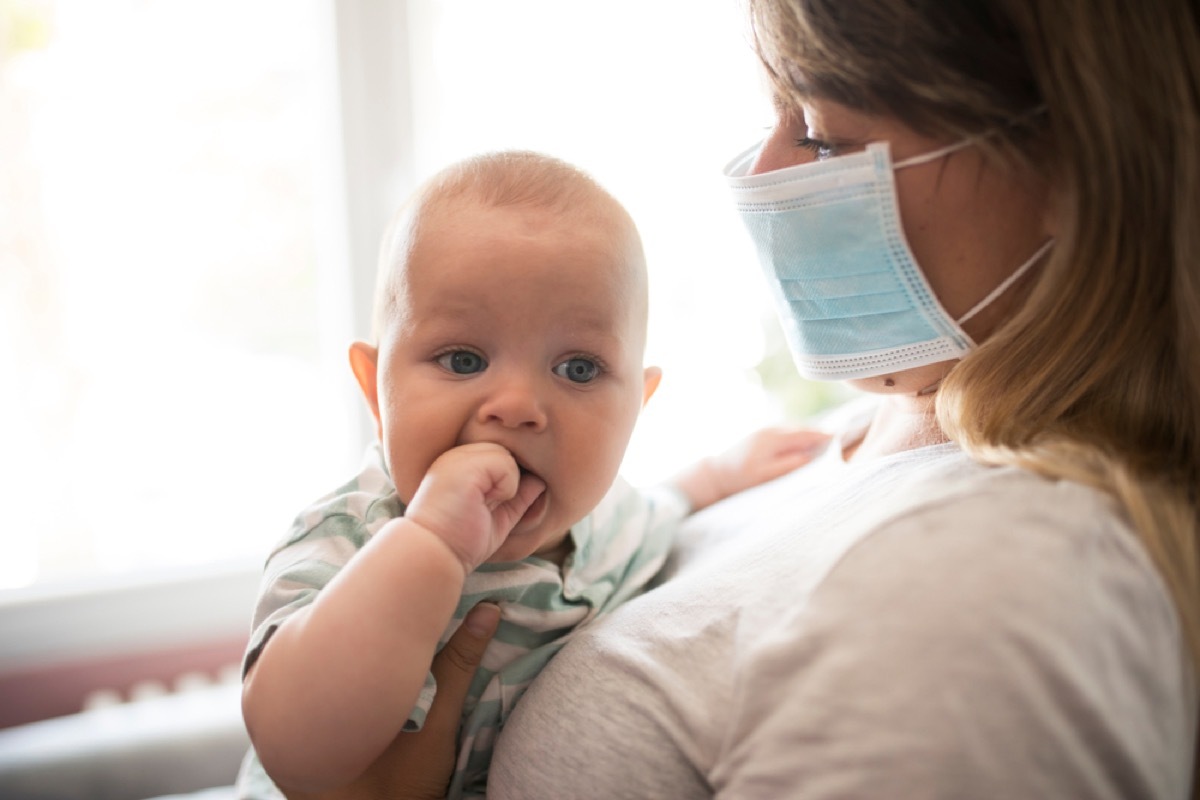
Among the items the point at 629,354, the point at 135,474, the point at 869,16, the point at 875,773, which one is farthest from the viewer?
the point at 135,474

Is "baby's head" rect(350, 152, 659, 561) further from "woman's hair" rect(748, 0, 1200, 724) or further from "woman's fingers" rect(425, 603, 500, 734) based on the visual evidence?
"woman's hair" rect(748, 0, 1200, 724)

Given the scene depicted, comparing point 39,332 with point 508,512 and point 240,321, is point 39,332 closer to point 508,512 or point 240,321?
point 240,321

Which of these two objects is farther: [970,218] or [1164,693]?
[970,218]

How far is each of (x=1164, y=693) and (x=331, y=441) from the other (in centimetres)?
209

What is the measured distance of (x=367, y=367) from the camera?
1.26 m

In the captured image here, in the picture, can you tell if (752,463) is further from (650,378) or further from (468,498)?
(468,498)

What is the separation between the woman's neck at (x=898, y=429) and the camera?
119cm

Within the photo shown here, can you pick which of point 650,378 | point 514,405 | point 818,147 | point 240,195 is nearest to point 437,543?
point 514,405

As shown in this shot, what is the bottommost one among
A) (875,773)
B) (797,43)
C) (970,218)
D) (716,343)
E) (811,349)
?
(716,343)

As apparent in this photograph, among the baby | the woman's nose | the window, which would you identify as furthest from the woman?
the window

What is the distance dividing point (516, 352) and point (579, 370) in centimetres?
10

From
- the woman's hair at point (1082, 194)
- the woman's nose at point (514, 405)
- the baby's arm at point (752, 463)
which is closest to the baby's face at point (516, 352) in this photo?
the woman's nose at point (514, 405)

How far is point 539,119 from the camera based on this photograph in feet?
7.57

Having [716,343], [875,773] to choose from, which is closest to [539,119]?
[716,343]
